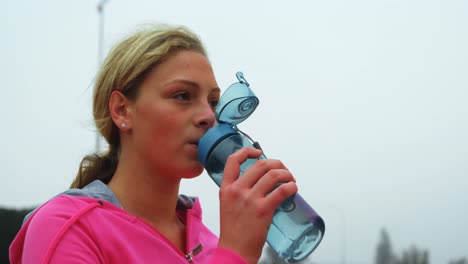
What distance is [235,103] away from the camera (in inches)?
62.9

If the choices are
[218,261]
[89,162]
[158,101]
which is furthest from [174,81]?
[218,261]

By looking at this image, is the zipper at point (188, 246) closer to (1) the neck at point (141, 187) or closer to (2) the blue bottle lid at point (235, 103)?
(1) the neck at point (141, 187)

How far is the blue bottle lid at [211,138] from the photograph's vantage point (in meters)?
1.55

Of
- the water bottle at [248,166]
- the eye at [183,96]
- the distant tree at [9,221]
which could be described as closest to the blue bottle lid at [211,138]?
the water bottle at [248,166]

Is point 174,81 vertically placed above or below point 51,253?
above

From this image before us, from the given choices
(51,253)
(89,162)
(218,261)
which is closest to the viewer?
(218,261)

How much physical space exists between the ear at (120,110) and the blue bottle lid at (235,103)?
1.21 feet

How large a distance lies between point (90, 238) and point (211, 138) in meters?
0.43

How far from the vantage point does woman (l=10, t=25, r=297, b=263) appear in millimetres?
1301

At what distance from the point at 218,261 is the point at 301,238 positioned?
273 mm

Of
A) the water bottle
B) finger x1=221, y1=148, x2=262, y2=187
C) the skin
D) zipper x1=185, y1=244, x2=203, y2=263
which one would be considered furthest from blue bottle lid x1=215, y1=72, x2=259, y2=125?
zipper x1=185, y1=244, x2=203, y2=263

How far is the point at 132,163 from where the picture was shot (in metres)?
1.82

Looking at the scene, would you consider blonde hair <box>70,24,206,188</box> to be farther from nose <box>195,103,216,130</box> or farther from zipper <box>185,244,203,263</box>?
zipper <box>185,244,203,263</box>

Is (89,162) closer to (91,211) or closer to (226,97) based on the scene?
(91,211)
